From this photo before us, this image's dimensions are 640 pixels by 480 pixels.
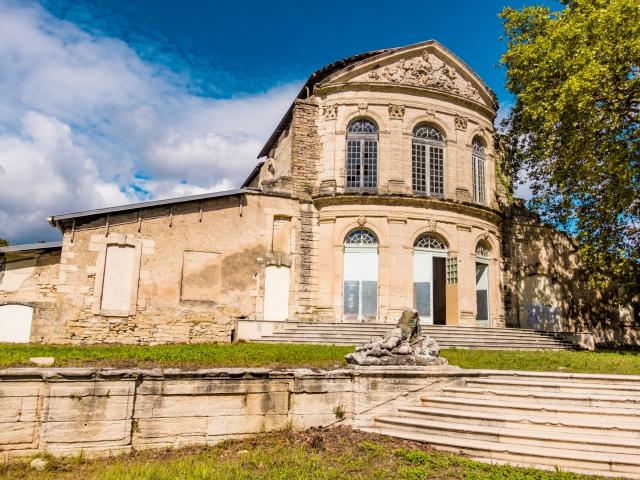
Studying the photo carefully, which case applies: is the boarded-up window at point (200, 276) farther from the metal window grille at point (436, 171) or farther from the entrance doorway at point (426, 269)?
the metal window grille at point (436, 171)

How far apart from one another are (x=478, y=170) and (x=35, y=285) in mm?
17841

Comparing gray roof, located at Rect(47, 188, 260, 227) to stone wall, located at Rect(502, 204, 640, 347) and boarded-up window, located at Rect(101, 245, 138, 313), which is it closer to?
boarded-up window, located at Rect(101, 245, 138, 313)

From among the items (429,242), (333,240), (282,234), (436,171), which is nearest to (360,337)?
(333,240)

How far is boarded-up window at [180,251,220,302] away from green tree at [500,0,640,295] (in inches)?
488

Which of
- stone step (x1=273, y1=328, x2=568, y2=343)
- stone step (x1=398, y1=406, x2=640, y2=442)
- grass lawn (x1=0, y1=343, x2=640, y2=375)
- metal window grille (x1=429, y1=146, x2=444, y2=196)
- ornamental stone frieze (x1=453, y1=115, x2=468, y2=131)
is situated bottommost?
stone step (x1=398, y1=406, x2=640, y2=442)

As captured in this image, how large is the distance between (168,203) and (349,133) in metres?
7.87

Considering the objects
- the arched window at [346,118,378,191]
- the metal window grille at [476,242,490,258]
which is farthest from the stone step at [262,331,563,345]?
the arched window at [346,118,378,191]

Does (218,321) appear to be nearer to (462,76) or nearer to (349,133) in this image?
(349,133)

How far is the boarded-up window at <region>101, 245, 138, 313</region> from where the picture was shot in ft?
Result: 57.3

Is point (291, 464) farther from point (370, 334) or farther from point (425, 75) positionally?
point (425, 75)

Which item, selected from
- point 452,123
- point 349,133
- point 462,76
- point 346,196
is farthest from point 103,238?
point 462,76

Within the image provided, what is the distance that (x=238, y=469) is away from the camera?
651cm

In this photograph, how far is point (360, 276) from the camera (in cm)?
2034

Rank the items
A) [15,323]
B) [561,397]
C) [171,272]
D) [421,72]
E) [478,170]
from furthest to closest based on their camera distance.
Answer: [478,170], [421,72], [171,272], [15,323], [561,397]
